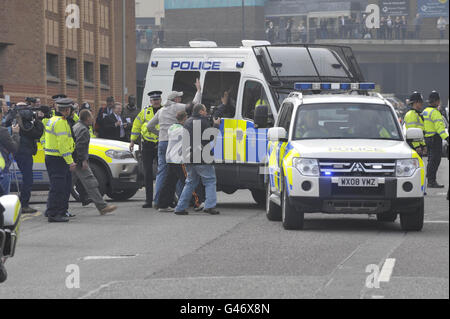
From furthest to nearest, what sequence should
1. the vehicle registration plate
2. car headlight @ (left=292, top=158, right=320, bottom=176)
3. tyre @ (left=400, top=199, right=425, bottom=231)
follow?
tyre @ (left=400, top=199, right=425, bottom=231) → car headlight @ (left=292, top=158, right=320, bottom=176) → the vehicle registration plate

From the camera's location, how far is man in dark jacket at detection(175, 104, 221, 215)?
17031mm

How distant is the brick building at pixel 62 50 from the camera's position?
1516 inches

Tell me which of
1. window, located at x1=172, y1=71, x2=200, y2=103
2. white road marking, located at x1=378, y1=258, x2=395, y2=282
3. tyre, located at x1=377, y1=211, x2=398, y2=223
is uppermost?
window, located at x1=172, y1=71, x2=200, y2=103

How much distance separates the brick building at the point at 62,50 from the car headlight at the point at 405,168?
993 inches

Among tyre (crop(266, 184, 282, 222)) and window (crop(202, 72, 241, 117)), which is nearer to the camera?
tyre (crop(266, 184, 282, 222))

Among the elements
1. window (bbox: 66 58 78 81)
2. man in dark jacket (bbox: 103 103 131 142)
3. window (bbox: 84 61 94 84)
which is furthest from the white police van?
window (bbox: 84 61 94 84)

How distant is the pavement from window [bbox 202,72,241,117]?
7.81 feet

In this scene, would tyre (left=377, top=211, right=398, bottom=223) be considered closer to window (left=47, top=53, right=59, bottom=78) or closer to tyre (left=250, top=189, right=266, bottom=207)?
tyre (left=250, top=189, right=266, bottom=207)

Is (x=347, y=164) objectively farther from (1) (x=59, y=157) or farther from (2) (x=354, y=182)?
(1) (x=59, y=157)

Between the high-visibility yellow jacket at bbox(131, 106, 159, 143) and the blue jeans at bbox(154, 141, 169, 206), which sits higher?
the high-visibility yellow jacket at bbox(131, 106, 159, 143)

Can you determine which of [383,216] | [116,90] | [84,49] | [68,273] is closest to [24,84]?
[84,49]

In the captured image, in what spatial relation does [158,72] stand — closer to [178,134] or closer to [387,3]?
[178,134]

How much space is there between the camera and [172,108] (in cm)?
1811
